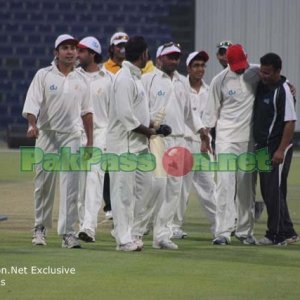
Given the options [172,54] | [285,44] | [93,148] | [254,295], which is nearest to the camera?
[254,295]

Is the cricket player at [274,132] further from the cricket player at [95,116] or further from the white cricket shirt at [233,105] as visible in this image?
the cricket player at [95,116]

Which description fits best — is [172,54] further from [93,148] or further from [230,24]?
[230,24]

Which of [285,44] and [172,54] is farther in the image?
[285,44]

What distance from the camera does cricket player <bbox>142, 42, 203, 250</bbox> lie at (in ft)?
40.7

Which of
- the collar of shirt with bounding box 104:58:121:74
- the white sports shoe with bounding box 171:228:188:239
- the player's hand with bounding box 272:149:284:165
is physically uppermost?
the collar of shirt with bounding box 104:58:121:74

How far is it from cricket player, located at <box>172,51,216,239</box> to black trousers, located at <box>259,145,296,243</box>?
1071mm

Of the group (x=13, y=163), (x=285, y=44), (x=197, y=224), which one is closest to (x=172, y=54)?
(x=197, y=224)

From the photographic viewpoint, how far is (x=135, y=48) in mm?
12078

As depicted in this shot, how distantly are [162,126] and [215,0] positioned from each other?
2275cm

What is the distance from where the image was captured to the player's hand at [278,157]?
42.1 feet

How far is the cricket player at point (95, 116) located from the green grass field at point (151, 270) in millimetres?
353

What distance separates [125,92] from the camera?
38.8ft

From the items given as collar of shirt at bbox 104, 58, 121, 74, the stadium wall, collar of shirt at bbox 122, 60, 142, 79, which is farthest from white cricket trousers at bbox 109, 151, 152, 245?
the stadium wall

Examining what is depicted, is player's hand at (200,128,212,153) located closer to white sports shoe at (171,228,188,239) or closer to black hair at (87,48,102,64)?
white sports shoe at (171,228,188,239)
